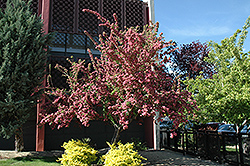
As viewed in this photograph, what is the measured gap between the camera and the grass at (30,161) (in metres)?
6.34

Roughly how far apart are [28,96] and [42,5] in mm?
4405

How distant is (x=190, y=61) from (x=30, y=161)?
33.6ft

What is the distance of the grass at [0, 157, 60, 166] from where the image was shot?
634 centimetres

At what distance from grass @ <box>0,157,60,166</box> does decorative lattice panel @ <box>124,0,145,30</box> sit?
7.22 metres

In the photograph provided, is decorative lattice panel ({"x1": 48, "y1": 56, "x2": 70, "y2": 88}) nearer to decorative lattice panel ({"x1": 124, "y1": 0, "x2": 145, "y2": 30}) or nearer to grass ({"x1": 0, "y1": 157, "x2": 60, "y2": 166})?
grass ({"x1": 0, "y1": 157, "x2": 60, "y2": 166})

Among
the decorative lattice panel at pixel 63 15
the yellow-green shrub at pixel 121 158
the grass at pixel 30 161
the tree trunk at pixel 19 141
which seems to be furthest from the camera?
the decorative lattice panel at pixel 63 15

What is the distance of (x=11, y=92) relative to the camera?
680 centimetres

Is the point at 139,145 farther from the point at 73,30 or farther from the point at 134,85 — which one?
the point at 73,30

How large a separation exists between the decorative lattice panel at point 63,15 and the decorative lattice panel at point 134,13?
2718mm

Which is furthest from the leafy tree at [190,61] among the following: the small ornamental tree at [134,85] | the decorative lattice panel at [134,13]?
the small ornamental tree at [134,85]

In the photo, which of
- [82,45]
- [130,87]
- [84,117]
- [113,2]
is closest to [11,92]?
[84,117]

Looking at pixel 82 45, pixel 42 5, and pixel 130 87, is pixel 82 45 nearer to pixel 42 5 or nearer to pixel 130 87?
pixel 42 5

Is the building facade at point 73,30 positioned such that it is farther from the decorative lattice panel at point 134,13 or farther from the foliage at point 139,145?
the foliage at point 139,145

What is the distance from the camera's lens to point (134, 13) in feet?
35.7
